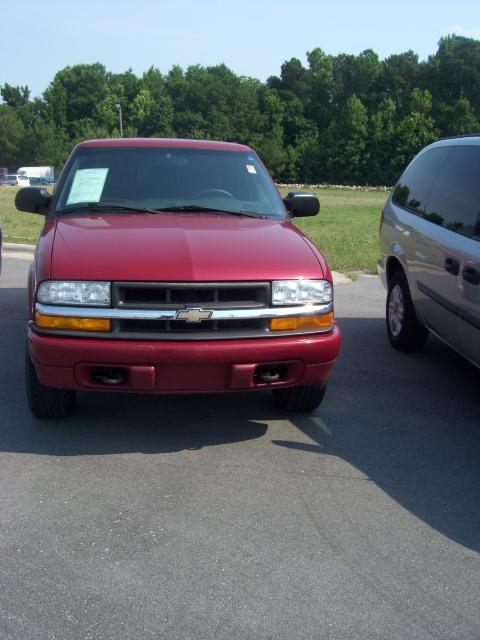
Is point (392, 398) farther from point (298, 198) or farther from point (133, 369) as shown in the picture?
point (133, 369)

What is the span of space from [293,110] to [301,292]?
4694 inches

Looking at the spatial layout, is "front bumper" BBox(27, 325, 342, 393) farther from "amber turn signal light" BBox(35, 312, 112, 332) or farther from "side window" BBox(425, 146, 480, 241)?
"side window" BBox(425, 146, 480, 241)

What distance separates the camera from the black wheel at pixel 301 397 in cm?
486

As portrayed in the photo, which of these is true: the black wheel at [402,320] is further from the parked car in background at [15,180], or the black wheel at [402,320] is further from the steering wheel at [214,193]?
the parked car in background at [15,180]

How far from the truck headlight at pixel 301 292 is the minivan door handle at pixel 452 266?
117 centimetres

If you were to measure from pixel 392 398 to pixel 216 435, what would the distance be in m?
1.51

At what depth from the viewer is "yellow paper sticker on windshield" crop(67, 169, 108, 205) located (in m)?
5.29

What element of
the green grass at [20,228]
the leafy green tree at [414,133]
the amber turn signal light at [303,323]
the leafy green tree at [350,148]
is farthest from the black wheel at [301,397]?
the leafy green tree at [350,148]

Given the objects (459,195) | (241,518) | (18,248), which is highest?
(459,195)

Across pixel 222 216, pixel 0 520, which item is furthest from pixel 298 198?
pixel 0 520

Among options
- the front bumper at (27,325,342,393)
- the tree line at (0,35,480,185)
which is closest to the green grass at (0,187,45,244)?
the front bumper at (27,325,342,393)

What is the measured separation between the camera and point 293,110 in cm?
11900

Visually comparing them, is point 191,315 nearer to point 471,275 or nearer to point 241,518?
point 241,518

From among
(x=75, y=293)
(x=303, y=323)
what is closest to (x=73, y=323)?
(x=75, y=293)
